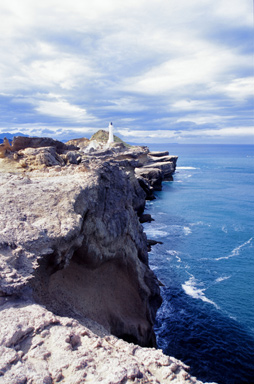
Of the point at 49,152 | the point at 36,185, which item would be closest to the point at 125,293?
the point at 36,185

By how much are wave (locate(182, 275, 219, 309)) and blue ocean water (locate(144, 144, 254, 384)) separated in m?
0.09

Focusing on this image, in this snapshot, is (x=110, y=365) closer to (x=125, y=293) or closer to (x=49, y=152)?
(x=125, y=293)

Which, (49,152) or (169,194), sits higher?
(49,152)

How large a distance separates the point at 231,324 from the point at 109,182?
14681mm

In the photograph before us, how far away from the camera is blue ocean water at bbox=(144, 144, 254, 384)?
19078 mm

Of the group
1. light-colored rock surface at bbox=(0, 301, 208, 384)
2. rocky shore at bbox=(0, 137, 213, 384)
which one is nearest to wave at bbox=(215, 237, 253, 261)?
rocky shore at bbox=(0, 137, 213, 384)

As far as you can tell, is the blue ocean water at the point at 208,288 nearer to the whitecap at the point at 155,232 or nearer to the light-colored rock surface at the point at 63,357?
the whitecap at the point at 155,232

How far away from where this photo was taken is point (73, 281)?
1337 cm

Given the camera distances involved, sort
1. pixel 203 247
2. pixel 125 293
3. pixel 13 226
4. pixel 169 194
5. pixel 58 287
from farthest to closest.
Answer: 1. pixel 169 194
2. pixel 203 247
3. pixel 125 293
4. pixel 58 287
5. pixel 13 226

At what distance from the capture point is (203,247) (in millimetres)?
37250

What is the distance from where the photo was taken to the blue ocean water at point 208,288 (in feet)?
62.6

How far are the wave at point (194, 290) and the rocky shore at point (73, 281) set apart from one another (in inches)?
272

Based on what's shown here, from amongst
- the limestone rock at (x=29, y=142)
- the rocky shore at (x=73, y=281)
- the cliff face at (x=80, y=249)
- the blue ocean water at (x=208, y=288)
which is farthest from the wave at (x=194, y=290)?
the limestone rock at (x=29, y=142)

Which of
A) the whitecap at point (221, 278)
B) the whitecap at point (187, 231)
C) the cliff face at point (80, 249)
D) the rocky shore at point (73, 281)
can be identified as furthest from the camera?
the whitecap at point (187, 231)
